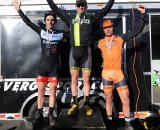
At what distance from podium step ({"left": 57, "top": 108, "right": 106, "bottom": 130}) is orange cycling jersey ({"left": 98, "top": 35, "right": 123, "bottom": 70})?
0.85 m

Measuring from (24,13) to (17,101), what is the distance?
1.68 m

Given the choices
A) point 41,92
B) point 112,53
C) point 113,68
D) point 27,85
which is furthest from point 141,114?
point 27,85

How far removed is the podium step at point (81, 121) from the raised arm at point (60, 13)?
5.32 ft

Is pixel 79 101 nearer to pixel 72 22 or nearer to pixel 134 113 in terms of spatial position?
pixel 134 113

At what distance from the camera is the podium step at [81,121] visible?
185 inches

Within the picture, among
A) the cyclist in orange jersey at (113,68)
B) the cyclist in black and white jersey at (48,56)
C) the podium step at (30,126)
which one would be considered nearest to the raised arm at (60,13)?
the cyclist in black and white jersey at (48,56)

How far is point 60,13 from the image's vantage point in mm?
5430

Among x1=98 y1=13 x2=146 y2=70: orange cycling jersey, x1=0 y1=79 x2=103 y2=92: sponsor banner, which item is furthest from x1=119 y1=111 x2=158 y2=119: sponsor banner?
x1=98 y1=13 x2=146 y2=70: orange cycling jersey

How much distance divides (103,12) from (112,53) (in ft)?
2.42

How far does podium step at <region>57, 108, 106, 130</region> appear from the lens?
4.69m

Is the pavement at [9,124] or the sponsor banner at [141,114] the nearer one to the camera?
the sponsor banner at [141,114]

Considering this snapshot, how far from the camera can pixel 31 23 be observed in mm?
5363

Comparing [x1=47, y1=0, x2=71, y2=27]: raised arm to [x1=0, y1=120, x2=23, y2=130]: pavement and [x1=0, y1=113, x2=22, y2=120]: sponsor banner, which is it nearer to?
[x1=0, y1=113, x2=22, y2=120]: sponsor banner

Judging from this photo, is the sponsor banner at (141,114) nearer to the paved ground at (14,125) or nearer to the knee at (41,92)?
the paved ground at (14,125)
